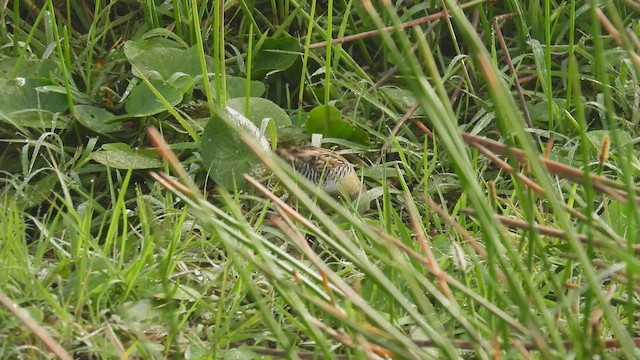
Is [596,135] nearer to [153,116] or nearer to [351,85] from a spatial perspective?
[351,85]

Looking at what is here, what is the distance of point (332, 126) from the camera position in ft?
6.75

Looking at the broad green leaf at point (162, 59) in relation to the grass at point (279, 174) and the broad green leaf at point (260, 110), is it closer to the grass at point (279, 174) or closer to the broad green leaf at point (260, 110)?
the grass at point (279, 174)

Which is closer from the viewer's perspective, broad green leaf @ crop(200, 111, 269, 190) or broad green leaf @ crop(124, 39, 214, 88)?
broad green leaf @ crop(200, 111, 269, 190)

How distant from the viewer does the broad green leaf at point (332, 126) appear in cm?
203

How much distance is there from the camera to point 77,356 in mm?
1306

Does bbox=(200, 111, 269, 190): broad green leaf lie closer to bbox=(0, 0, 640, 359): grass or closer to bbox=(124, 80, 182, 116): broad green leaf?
bbox=(0, 0, 640, 359): grass

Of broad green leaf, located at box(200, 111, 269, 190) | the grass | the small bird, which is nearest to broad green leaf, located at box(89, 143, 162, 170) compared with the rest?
the grass

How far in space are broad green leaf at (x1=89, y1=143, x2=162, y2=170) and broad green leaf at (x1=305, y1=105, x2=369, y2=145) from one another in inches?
12.6

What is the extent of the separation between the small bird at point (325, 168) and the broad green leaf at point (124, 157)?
0.24m

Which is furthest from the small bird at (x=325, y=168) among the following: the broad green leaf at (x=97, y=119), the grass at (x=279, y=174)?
the broad green leaf at (x=97, y=119)

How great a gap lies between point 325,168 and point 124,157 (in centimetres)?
38

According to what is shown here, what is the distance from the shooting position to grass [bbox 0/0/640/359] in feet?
3.80

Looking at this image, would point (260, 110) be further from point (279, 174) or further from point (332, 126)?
point (279, 174)

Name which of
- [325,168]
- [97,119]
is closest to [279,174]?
[325,168]
